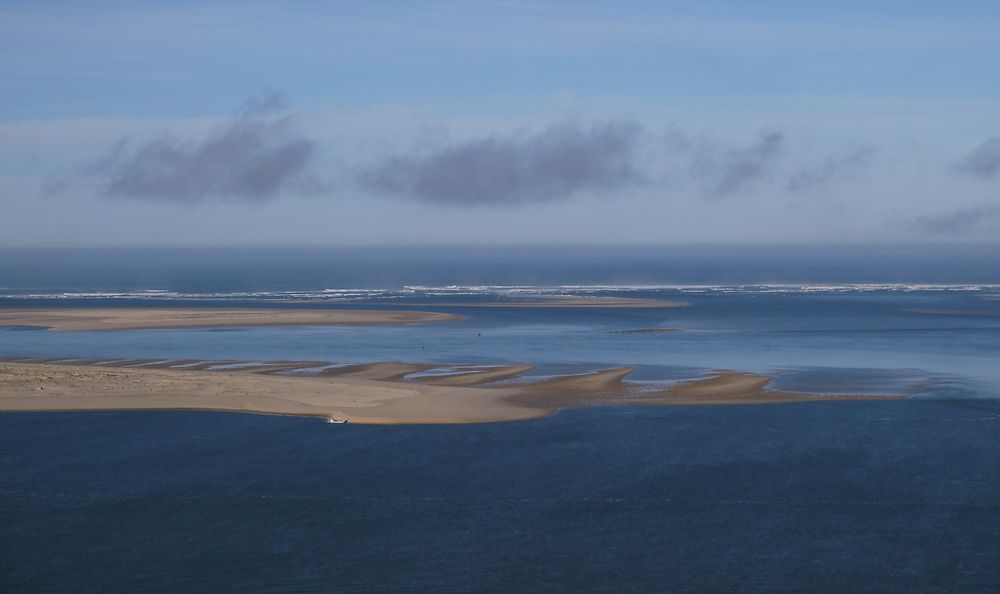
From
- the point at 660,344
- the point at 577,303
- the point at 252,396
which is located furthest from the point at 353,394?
the point at 577,303

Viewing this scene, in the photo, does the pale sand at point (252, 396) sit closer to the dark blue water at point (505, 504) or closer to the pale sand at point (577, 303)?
the dark blue water at point (505, 504)

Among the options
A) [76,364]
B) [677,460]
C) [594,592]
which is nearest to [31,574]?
[594,592]

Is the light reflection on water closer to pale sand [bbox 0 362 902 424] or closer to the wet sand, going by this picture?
pale sand [bbox 0 362 902 424]

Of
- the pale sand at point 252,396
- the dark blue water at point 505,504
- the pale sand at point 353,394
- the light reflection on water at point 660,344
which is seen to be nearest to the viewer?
the dark blue water at point 505,504

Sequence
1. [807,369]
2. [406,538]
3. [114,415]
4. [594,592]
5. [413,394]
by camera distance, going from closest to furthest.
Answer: [594,592]
[406,538]
[114,415]
[413,394]
[807,369]

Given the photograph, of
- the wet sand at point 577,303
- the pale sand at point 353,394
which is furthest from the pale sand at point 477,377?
the wet sand at point 577,303

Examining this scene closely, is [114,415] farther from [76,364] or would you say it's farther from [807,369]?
[807,369]
